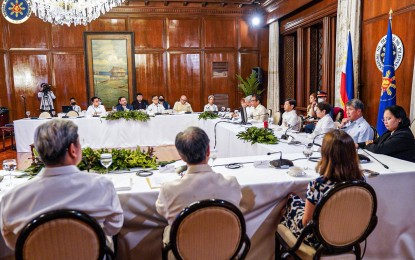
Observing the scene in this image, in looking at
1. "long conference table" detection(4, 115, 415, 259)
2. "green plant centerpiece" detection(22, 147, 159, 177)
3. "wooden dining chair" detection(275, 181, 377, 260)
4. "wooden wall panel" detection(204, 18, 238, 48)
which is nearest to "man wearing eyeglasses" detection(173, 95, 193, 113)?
"wooden wall panel" detection(204, 18, 238, 48)

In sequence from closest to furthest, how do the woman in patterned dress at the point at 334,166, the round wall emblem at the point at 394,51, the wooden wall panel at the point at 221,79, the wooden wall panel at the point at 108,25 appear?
the woman in patterned dress at the point at 334,166, the round wall emblem at the point at 394,51, the wooden wall panel at the point at 108,25, the wooden wall panel at the point at 221,79

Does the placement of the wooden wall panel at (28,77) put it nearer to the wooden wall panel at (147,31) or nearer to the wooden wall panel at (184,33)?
the wooden wall panel at (147,31)

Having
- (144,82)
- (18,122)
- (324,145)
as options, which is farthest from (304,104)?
(324,145)

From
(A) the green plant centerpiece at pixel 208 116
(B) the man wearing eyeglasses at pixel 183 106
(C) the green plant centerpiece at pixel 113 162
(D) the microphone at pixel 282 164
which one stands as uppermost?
(B) the man wearing eyeglasses at pixel 183 106

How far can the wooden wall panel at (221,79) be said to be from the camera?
11.6 metres

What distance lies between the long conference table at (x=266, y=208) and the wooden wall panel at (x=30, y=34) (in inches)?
369

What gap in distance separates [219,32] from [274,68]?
2.26m

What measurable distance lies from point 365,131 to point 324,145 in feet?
8.54

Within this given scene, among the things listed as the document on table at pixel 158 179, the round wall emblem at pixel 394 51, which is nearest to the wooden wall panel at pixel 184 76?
the round wall emblem at pixel 394 51

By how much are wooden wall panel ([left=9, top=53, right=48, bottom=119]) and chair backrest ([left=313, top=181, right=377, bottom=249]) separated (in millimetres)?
10601

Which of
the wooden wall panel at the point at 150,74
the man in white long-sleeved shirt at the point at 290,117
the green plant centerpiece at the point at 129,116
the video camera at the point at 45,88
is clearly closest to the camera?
the man in white long-sleeved shirt at the point at 290,117

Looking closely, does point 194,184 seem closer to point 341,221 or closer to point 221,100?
point 341,221

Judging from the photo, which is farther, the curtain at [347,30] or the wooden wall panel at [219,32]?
the wooden wall panel at [219,32]

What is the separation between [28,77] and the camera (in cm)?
1074
